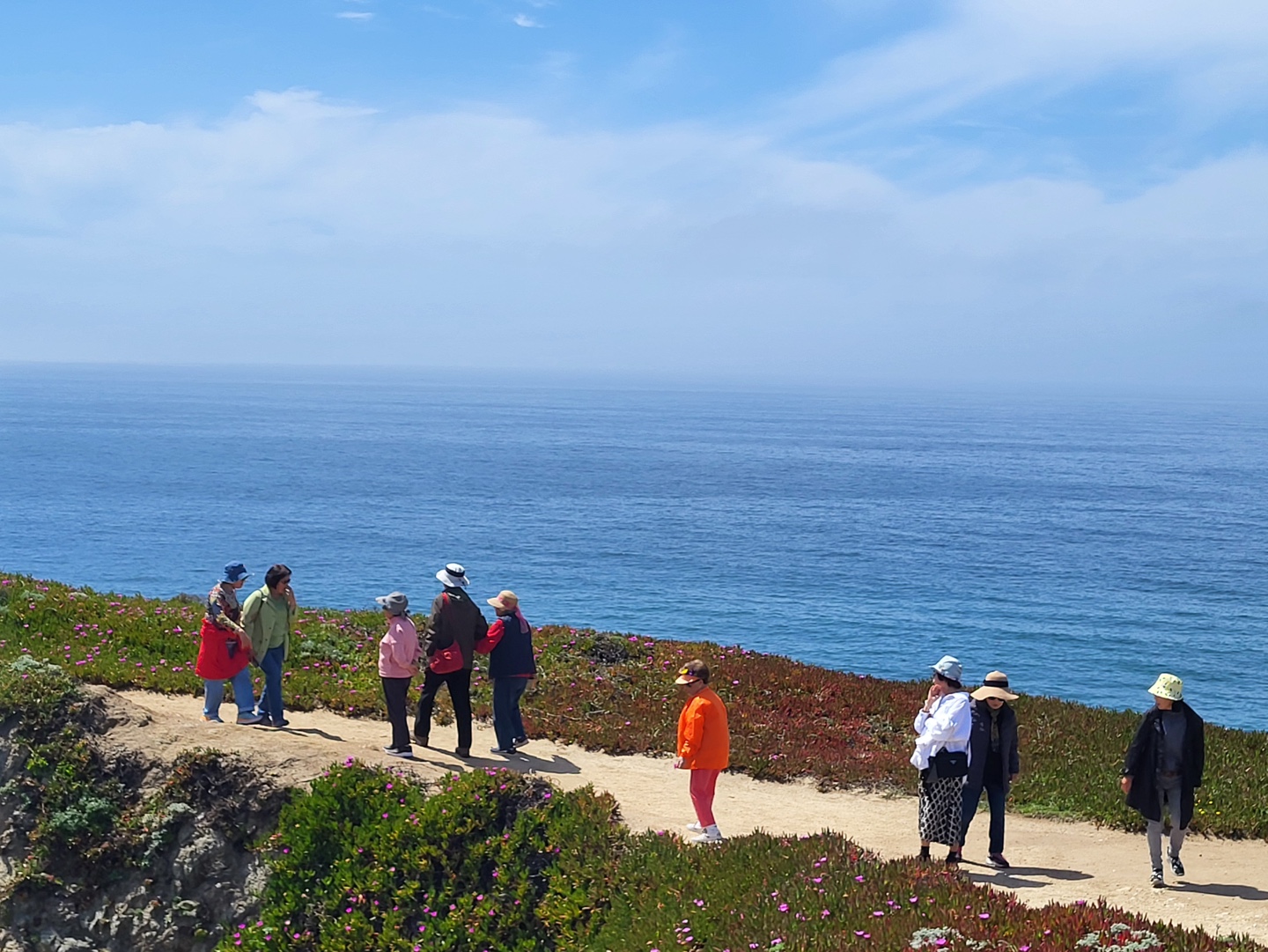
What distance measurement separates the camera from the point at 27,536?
3219 inches

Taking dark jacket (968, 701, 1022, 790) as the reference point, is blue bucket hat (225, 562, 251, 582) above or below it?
above

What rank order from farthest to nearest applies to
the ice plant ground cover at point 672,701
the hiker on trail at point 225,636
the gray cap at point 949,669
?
the ice plant ground cover at point 672,701 < the hiker on trail at point 225,636 < the gray cap at point 949,669

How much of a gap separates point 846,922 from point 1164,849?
6.49 metres

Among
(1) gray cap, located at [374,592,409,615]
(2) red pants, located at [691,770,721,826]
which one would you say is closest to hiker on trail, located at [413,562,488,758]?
(1) gray cap, located at [374,592,409,615]

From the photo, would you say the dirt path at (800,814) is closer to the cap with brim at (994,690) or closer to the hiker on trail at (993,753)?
the hiker on trail at (993,753)

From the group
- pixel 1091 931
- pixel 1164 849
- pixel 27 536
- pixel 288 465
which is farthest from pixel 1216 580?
pixel 288 465

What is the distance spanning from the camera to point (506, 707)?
17.0 meters

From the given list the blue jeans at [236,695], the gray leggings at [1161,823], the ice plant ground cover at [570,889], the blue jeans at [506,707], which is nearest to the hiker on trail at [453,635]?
the blue jeans at [506,707]

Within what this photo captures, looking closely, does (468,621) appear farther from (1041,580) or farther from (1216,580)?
(1216,580)

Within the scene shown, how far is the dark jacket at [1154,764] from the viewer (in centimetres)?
1271

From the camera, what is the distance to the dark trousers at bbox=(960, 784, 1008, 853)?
13.1 meters

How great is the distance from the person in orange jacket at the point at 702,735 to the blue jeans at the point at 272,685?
6.58m

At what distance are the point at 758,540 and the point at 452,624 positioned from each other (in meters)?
69.0

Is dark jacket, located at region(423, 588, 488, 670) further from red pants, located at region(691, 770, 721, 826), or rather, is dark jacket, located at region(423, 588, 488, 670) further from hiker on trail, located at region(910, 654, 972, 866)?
hiker on trail, located at region(910, 654, 972, 866)
